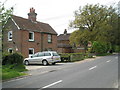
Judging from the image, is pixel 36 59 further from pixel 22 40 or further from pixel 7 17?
pixel 7 17

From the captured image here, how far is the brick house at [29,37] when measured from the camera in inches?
1099

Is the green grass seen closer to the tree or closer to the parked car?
the parked car

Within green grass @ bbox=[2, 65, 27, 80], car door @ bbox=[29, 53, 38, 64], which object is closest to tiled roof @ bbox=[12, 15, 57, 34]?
car door @ bbox=[29, 53, 38, 64]

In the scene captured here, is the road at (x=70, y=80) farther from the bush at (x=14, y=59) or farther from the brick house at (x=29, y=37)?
the brick house at (x=29, y=37)

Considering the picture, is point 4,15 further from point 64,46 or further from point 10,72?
point 64,46

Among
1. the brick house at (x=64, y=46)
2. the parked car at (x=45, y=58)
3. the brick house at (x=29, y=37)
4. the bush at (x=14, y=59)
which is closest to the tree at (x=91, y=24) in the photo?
the brick house at (x=64, y=46)

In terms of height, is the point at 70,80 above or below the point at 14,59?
below

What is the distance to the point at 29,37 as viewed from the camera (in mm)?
29969

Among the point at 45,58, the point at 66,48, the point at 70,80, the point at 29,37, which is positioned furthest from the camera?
the point at 66,48

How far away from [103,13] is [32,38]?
26.0 m

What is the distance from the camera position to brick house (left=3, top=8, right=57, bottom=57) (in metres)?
27.9

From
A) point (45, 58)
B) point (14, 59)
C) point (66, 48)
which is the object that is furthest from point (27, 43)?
point (66, 48)

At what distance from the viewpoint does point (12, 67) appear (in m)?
15.7

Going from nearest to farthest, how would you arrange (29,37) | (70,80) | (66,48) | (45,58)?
(70,80) < (45,58) < (29,37) < (66,48)
